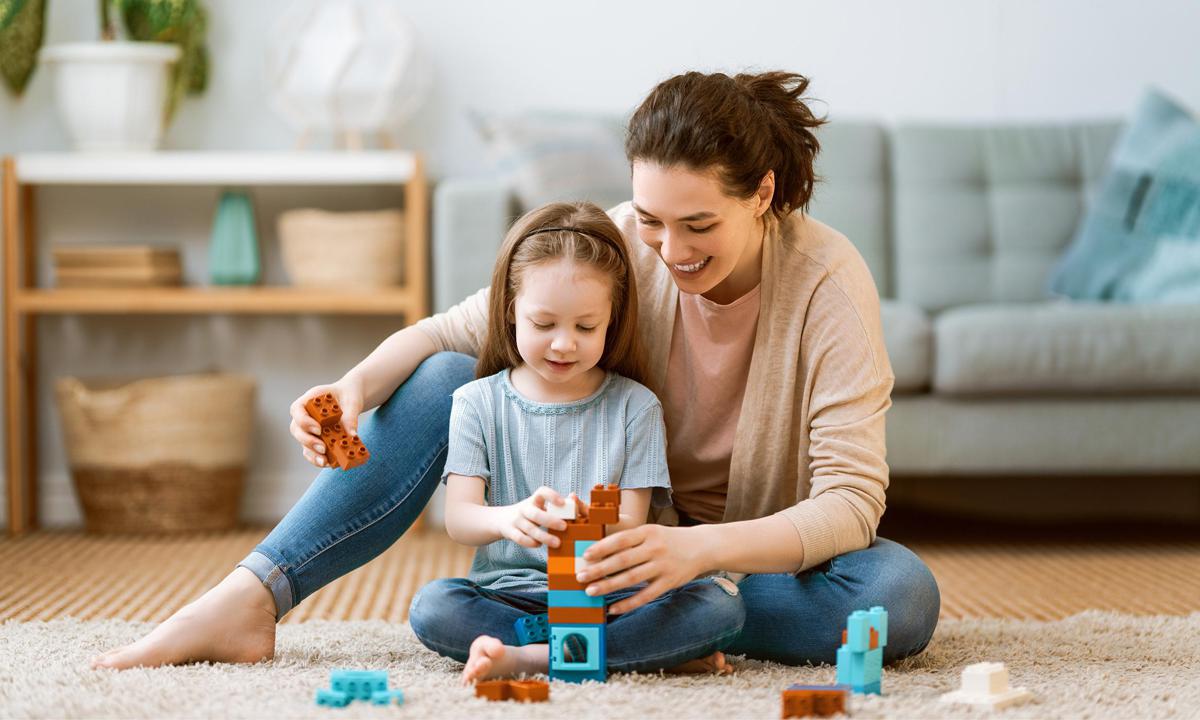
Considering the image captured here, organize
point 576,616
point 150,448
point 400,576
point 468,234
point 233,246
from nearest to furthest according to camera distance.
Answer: point 576,616
point 400,576
point 468,234
point 150,448
point 233,246

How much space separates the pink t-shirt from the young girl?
0.31ft

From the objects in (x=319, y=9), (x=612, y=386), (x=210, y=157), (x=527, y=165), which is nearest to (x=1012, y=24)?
(x=527, y=165)

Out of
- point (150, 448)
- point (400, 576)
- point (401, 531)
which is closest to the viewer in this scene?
point (401, 531)

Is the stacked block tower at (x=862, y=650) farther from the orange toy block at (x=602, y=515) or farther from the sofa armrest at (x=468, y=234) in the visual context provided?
the sofa armrest at (x=468, y=234)

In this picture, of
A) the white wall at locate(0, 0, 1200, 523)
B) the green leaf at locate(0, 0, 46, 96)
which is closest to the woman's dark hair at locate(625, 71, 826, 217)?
the white wall at locate(0, 0, 1200, 523)

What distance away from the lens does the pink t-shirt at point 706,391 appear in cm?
162

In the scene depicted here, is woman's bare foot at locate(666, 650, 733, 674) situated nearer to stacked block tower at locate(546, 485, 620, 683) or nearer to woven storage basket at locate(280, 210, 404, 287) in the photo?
stacked block tower at locate(546, 485, 620, 683)

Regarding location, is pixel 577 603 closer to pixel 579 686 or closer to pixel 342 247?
pixel 579 686

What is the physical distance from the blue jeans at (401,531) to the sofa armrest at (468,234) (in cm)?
100

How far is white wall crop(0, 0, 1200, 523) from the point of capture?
3.06 metres

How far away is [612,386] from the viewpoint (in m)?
1.55

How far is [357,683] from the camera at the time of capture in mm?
1302

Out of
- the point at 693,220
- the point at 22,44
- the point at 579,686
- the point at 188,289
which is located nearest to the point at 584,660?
the point at 579,686

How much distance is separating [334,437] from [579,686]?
0.37 metres
